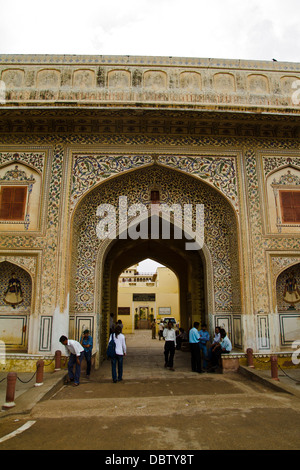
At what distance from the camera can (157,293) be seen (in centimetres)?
2870

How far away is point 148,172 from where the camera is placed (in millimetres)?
9422

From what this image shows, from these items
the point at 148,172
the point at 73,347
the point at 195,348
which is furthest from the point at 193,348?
the point at 148,172

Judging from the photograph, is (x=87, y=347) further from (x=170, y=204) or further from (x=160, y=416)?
(x=170, y=204)

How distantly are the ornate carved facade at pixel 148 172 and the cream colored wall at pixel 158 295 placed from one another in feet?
61.6

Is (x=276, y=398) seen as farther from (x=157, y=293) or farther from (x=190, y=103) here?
(x=157, y=293)

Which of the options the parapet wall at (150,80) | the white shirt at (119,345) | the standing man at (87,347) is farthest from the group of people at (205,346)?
the parapet wall at (150,80)

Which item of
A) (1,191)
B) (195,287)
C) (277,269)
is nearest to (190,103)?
(277,269)

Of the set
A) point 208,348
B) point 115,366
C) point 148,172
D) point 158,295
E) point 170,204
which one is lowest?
point 115,366

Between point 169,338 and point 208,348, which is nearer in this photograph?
point 169,338

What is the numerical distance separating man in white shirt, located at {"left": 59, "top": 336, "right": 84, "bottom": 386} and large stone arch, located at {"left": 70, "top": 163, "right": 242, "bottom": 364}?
1.62 meters

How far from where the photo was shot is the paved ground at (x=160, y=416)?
12.1 feet

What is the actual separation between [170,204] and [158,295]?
19.9m

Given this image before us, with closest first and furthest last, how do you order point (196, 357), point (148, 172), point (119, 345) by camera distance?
point (119, 345)
point (196, 357)
point (148, 172)

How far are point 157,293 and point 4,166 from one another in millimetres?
21301
